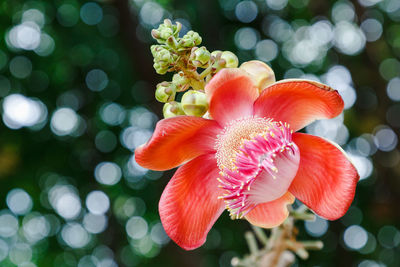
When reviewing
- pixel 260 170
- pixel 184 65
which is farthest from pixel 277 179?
pixel 184 65

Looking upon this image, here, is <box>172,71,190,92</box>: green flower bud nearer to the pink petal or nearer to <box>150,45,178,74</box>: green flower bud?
<box>150,45,178,74</box>: green flower bud

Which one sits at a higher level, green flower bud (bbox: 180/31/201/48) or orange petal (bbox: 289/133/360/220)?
green flower bud (bbox: 180/31/201/48)

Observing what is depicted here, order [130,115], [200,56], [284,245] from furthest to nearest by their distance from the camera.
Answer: [130,115] < [284,245] < [200,56]

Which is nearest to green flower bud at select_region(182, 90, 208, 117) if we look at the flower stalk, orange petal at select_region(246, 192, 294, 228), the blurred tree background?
orange petal at select_region(246, 192, 294, 228)

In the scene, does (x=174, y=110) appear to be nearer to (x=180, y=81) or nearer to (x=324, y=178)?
(x=180, y=81)

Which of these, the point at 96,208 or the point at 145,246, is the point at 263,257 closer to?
the point at 96,208

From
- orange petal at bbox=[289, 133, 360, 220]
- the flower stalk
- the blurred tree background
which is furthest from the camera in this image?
the blurred tree background
